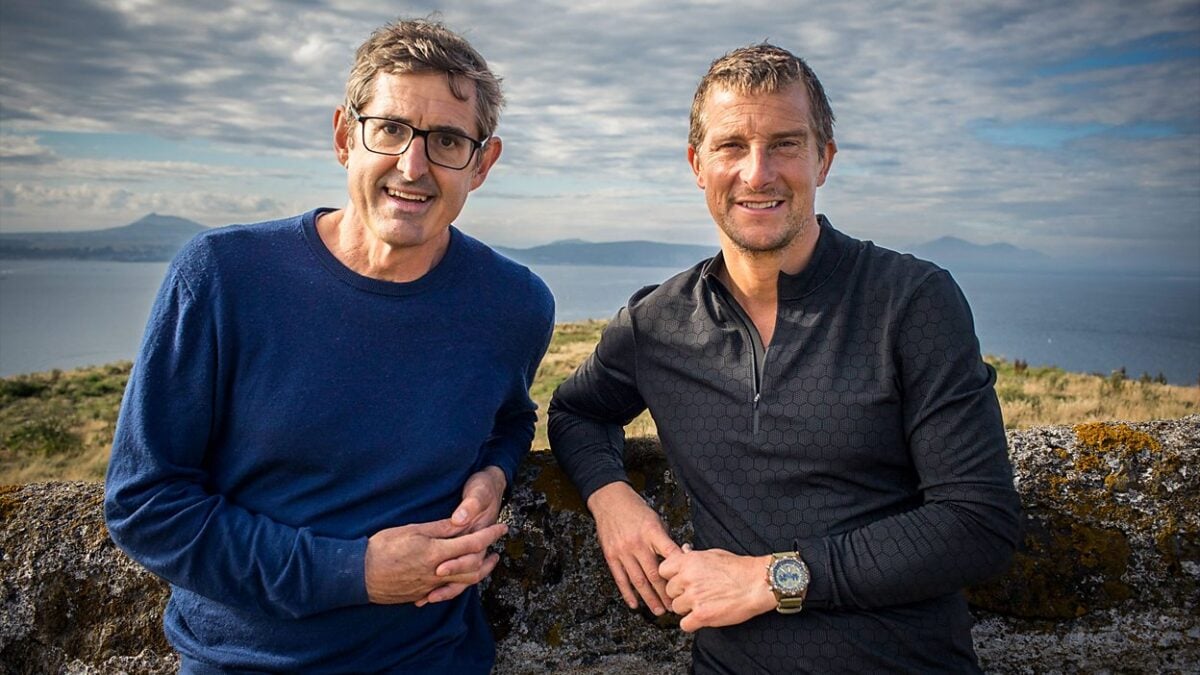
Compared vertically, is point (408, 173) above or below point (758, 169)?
below

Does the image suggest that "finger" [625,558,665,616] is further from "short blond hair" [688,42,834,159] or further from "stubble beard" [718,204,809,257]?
"short blond hair" [688,42,834,159]

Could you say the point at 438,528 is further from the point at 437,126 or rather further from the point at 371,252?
the point at 437,126

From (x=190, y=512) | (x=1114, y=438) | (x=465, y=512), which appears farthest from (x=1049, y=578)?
(x=190, y=512)

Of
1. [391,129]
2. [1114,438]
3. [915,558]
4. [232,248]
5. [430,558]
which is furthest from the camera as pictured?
[1114,438]

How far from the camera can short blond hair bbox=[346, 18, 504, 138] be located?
98.7 inches

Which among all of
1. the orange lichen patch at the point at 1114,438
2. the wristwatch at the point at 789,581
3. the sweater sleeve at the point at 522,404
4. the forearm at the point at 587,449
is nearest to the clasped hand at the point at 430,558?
the sweater sleeve at the point at 522,404

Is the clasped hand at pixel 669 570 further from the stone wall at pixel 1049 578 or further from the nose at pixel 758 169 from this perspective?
the nose at pixel 758 169

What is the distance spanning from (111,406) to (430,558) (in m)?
24.4

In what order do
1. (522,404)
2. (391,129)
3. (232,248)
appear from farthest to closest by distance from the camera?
1. (522,404)
2. (391,129)
3. (232,248)

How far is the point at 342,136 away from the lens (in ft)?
8.91

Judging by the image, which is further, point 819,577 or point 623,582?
point 623,582

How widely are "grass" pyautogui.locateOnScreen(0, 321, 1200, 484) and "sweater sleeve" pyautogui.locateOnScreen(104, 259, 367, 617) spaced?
398cm

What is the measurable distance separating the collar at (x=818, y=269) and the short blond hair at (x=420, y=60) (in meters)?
1.14

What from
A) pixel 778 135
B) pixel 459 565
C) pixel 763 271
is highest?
pixel 778 135
